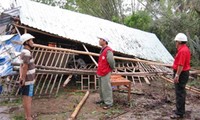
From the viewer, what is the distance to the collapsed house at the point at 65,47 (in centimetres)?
755

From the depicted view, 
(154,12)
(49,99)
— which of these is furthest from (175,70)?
(154,12)

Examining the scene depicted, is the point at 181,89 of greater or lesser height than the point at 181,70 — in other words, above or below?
below

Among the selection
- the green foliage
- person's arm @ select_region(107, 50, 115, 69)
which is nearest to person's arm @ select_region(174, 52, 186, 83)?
person's arm @ select_region(107, 50, 115, 69)

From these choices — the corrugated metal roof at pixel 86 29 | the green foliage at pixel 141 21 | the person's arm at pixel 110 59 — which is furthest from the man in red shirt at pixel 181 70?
the green foliage at pixel 141 21

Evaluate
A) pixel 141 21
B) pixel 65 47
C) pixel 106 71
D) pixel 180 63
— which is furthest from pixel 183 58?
pixel 141 21

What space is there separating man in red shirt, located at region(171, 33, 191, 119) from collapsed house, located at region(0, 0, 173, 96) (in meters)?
3.29

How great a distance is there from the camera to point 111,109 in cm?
591

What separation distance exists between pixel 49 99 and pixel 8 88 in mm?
1316

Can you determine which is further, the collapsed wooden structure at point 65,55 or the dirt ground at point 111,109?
the collapsed wooden structure at point 65,55

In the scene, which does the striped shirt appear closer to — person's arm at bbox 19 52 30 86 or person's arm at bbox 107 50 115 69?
person's arm at bbox 19 52 30 86

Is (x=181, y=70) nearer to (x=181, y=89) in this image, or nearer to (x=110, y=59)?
(x=181, y=89)

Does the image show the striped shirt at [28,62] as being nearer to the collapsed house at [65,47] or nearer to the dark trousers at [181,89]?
the collapsed house at [65,47]

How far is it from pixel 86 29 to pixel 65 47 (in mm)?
1246

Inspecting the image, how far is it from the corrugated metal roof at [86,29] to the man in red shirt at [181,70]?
4701 millimetres
